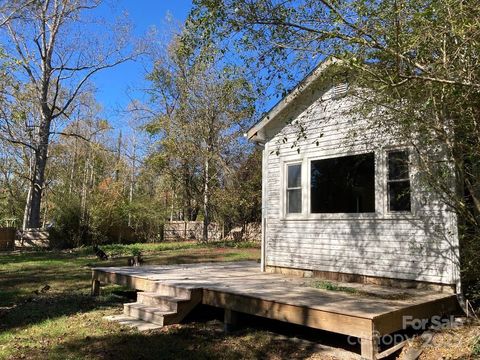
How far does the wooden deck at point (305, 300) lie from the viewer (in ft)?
14.3

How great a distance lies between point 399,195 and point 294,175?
229 centimetres

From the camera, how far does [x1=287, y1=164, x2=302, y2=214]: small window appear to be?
325 inches

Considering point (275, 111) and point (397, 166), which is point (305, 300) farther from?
point (275, 111)

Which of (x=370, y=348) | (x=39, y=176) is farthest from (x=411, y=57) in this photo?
(x=39, y=176)

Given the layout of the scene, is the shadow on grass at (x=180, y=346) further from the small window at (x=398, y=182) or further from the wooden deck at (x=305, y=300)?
the small window at (x=398, y=182)

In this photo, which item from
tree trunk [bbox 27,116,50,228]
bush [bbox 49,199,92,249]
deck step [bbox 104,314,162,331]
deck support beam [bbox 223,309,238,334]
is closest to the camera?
deck step [bbox 104,314,162,331]

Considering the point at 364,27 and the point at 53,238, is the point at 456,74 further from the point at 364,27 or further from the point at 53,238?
the point at 53,238

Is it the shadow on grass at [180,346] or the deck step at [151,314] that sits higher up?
the deck step at [151,314]

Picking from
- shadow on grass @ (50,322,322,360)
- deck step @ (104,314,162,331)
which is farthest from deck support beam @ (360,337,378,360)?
deck step @ (104,314,162,331)

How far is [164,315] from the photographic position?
573cm

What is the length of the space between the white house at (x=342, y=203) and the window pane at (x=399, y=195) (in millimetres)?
16

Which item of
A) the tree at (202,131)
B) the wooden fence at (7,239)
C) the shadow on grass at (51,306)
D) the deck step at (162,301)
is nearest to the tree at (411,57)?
the deck step at (162,301)

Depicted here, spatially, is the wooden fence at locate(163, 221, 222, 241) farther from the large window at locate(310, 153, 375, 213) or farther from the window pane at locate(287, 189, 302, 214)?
the large window at locate(310, 153, 375, 213)

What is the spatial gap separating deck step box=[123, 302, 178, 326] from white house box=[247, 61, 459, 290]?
2985 millimetres
